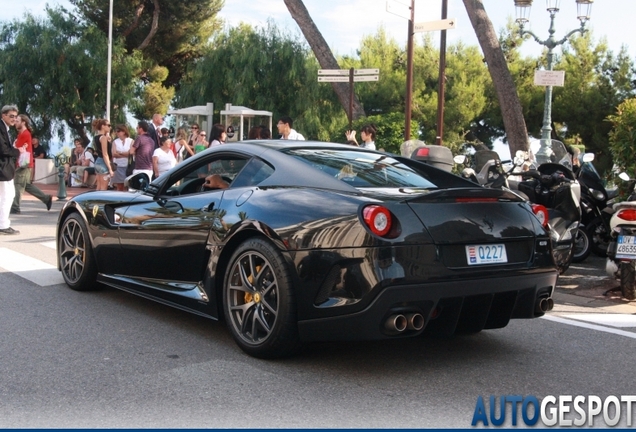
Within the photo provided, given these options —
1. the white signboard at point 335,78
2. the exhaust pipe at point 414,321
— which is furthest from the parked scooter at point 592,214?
the white signboard at point 335,78

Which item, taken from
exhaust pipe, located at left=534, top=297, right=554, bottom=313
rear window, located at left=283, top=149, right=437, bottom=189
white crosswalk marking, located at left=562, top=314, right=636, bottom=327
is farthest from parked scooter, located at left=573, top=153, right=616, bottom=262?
exhaust pipe, located at left=534, top=297, right=554, bottom=313

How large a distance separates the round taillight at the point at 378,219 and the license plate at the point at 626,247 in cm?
349

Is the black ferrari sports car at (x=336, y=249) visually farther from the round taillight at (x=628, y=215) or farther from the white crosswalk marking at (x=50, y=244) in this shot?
the white crosswalk marking at (x=50, y=244)

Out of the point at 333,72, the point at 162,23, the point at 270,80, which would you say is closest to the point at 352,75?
the point at 333,72

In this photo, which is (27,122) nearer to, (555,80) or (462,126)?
(555,80)

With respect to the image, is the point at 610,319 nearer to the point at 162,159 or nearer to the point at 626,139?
the point at 626,139

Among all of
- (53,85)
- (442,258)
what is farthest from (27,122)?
(53,85)

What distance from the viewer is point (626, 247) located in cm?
711

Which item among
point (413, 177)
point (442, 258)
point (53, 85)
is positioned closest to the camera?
point (442, 258)

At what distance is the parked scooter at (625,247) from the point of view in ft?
23.3

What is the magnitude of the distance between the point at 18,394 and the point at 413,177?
2.74m

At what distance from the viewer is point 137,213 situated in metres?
6.10

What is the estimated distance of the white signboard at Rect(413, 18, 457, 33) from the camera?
45.3 feet

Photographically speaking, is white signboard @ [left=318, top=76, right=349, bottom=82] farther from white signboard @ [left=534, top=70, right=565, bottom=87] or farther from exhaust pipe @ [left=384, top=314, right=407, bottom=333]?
exhaust pipe @ [left=384, top=314, right=407, bottom=333]
